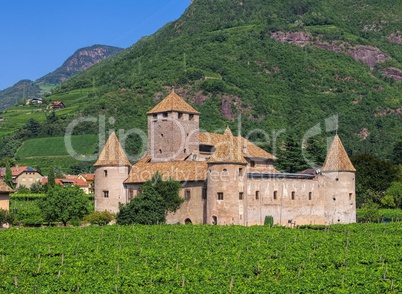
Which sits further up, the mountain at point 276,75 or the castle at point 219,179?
the mountain at point 276,75

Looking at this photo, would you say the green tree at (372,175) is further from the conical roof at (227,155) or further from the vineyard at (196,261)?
the vineyard at (196,261)

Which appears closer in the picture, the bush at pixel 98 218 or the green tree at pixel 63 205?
the green tree at pixel 63 205

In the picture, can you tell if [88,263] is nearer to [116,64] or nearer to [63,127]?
[63,127]

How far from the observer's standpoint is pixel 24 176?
113 metres

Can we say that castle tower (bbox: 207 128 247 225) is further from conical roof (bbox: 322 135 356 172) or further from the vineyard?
conical roof (bbox: 322 135 356 172)

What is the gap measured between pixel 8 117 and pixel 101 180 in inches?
4523

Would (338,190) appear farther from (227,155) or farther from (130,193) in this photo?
(130,193)

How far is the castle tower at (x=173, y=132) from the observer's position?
61.0 meters

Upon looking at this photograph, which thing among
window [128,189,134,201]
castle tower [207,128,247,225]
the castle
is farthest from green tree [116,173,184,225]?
window [128,189,134,201]

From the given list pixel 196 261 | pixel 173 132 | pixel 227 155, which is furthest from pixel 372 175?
pixel 196 261

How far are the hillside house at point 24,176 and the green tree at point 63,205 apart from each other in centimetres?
5839

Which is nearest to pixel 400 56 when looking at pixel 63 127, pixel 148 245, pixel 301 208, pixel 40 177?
pixel 63 127

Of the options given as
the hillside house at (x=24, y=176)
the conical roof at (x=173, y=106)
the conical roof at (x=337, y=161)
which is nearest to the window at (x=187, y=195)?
the conical roof at (x=173, y=106)

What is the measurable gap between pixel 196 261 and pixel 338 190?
31547mm
